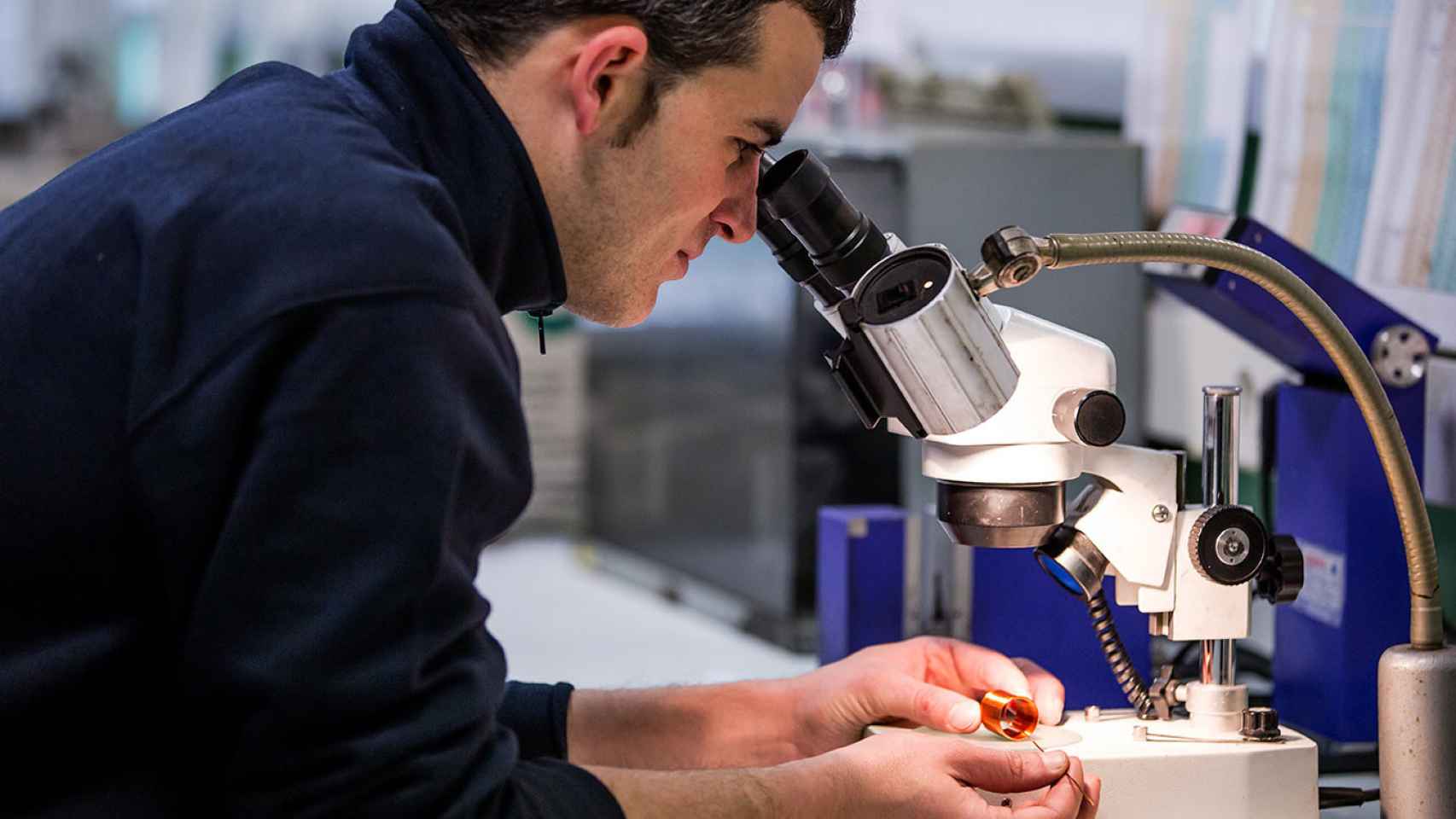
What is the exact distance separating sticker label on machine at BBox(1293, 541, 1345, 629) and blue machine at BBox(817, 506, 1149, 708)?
19 cm

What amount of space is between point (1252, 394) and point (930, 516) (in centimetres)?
57

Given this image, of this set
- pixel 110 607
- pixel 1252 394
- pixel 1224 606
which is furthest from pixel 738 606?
pixel 110 607

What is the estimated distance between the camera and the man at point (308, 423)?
75 cm

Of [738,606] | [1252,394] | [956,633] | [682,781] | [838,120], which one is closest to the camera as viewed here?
[682,781]

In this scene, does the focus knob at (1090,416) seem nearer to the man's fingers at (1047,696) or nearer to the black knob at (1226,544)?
the black knob at (1226,544)

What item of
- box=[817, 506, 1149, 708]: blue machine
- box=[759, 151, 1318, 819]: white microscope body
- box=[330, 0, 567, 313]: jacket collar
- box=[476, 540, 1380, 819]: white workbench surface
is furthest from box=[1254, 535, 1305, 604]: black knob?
box=[476, 540, 1380, 819]: white workbench surface

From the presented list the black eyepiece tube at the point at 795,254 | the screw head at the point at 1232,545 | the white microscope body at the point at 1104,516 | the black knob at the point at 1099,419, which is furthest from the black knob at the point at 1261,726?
the black eyepiece tube at the point at 795,254

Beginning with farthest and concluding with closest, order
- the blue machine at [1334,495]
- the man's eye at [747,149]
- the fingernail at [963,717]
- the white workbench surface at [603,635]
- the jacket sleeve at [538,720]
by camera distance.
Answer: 1. the white workbench surface at [603,635]
2. the blue machine at [1334,495]
3. the jacket sleeve at [538,720]
4. the fingernail at [963,717]
5. the man's eye at [747,149]

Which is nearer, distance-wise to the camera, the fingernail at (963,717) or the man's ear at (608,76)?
the man's ear at (608,76)

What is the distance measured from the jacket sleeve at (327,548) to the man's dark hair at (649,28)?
0.23 metres

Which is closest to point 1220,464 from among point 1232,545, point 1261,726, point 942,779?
point 1232,545

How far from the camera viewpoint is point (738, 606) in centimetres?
235

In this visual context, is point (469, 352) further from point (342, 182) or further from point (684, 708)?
point (684, 708)

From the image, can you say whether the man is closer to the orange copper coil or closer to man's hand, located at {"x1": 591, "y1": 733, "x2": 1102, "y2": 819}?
man's hand, located at {"x1": 591, "y1": 733, "x2": 1102, "y2": 819}
